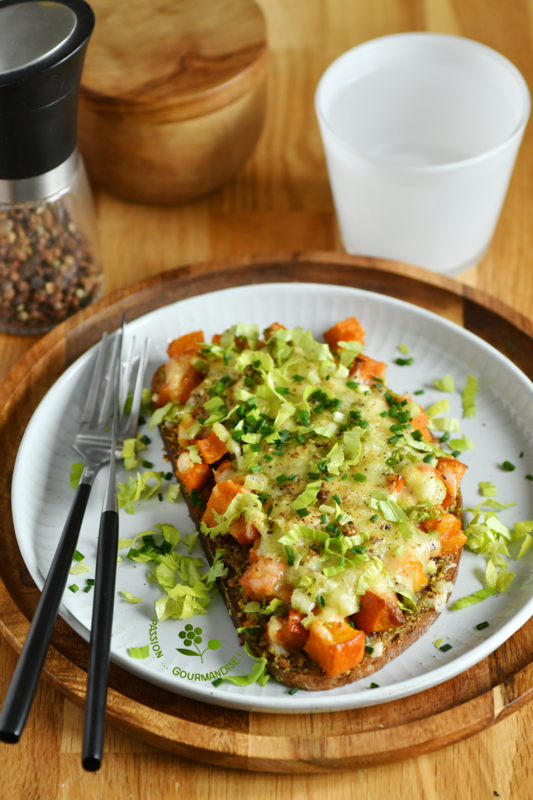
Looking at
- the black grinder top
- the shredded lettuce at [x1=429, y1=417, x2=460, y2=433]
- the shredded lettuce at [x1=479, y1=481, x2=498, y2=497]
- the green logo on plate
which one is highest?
the black grinder top

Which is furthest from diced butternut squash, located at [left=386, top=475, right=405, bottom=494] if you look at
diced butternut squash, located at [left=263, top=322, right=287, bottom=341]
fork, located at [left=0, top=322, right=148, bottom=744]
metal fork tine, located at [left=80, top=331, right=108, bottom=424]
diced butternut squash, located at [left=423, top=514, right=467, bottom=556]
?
metal fork tine, located at [left=80, top=331, right=108, bottom=424]

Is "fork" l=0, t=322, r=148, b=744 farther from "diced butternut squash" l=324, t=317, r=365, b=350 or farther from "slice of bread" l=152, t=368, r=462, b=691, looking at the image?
"diced butternut squash" l=324, t=317, r=365, b=350

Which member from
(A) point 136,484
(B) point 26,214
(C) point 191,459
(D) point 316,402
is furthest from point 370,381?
(B) point 26,214

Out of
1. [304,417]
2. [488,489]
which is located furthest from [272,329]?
[488,489]

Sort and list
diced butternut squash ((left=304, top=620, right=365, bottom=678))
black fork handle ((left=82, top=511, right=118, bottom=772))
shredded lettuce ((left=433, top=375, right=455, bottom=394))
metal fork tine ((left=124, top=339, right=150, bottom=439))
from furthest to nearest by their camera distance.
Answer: shredded lettuce ((left=433, top=375, right=455, bottom=394)), metal fork tine ((left=124, top=339, right=150, bottom=439)), diced butternut squash ((left=304, top=620, right=365, bottom=678)), black fork handle ((left=82, top=511, right=118, bottom=772))

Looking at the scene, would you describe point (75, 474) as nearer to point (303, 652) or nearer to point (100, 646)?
point (100, 646)
